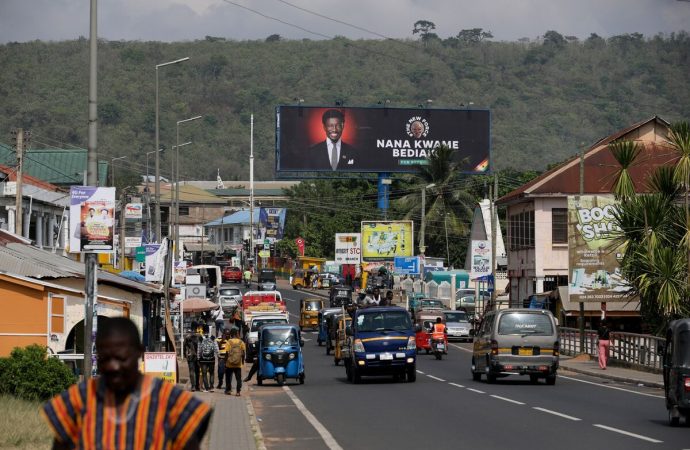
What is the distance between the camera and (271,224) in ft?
411

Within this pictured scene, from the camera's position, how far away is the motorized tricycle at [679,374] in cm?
1947

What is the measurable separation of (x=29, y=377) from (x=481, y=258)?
49388mm

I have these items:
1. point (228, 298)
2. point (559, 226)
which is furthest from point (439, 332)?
point (228, 298)

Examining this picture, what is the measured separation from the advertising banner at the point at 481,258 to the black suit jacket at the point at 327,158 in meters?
26.0

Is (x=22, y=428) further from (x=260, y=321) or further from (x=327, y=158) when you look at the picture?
(x=327, y=158)

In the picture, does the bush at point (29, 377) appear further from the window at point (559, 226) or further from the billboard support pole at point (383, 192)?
the billboard support pole at point (383, 192)

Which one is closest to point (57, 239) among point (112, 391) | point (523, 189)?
point (523, 189)

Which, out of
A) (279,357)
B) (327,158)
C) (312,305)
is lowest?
(279,357)

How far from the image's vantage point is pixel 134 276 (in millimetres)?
46531

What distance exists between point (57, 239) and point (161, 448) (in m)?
57.9

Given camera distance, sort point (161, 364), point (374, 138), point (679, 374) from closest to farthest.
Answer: point (679, 374)
point (161, 364)
point (374, 138)

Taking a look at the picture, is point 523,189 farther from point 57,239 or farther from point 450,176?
point 450,176

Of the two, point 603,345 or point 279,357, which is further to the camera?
point 603,345

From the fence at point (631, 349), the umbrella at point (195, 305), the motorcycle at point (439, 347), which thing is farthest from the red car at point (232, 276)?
the fence at point (631, 349)
